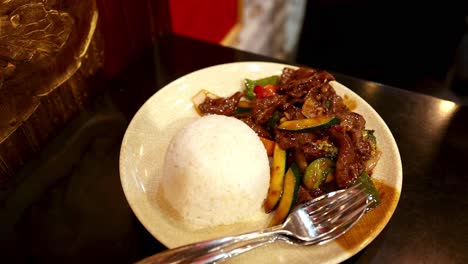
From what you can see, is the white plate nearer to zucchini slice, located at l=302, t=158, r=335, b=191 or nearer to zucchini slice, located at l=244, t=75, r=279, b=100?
zucchini slice, located at l=244, t=75, r=279, b=100

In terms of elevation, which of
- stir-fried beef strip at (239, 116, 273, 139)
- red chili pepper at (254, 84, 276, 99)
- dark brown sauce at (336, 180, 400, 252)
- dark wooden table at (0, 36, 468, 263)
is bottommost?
dark wooden table at (0, 36, 468, 263)

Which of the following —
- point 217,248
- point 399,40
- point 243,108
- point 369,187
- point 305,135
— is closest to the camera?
point 217,248

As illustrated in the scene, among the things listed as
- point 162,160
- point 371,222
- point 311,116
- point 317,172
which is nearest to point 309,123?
point 311,116

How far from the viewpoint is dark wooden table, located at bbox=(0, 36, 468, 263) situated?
129 cm

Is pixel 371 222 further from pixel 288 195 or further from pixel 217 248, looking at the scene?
pixel 217 248

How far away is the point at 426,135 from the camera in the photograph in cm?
167

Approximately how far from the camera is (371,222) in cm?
120

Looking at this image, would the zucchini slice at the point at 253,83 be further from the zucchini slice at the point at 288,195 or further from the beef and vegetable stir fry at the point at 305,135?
the zucchini slice at the point at 288,195

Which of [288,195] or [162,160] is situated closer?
[288,195]


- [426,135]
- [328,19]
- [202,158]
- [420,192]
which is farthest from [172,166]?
[328,19]

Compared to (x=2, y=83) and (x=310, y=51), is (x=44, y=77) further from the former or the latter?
(x=310, y=51)

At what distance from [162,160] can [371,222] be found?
0.74 meters

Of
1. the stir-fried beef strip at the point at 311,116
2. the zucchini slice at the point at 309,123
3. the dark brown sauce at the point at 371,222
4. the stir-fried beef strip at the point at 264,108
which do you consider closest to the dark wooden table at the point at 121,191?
the dark brown sauce at the point at 371,222

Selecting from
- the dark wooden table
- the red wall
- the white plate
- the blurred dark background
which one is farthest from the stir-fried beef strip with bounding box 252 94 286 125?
the blurred dark background
